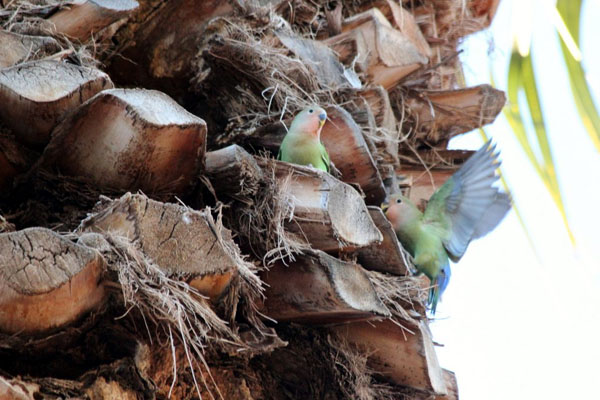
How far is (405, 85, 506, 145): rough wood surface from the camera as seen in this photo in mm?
3045

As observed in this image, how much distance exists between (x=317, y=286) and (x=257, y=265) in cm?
15

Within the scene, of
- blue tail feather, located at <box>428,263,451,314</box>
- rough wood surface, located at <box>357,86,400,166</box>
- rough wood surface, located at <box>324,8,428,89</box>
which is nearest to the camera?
rough wood surface, located at <box>357,86,400,166</box>

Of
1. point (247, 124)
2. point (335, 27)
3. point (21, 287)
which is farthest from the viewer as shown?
point (335, 27)

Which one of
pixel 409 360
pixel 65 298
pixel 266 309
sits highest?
pixel 65 298

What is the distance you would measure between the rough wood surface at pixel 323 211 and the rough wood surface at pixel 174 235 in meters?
0.39

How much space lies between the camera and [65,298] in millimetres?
1408

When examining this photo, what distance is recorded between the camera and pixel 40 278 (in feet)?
4.45

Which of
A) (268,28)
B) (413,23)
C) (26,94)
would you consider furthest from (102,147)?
(413,23)

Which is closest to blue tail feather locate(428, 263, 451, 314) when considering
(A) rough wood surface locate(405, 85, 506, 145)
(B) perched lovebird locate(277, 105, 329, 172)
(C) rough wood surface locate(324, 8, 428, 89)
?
(A) rough wood surface locate(405, 85, 506, 145)

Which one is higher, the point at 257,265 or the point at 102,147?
the point at 102,147

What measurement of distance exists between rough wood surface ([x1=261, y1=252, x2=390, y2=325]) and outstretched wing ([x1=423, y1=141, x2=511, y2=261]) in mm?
1196

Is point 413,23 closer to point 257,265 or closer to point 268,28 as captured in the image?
point 268,28

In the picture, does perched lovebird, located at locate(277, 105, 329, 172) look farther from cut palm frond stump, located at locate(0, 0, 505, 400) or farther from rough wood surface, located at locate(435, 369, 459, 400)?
rough wood surface, located at locate(435, 369, 459, 400)

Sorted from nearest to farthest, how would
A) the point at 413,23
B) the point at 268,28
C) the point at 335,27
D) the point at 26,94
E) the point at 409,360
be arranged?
the point at 26,94 < the point at 409,360 < the point at 268,28 < the point at 335,27 < the point at 413,23
